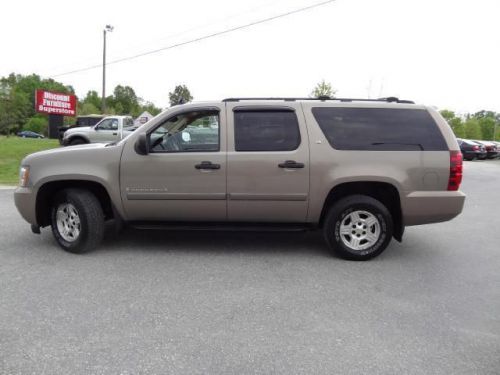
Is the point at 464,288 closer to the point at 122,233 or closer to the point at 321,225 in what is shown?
the point at 321,225

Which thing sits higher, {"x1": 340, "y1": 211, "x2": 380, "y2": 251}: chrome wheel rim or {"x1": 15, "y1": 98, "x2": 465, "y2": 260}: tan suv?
{"x1": 15, "y1": 98, "x2": 465, "y2": 260}: tan suv

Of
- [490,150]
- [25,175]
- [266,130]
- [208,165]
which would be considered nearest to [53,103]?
[25,175]

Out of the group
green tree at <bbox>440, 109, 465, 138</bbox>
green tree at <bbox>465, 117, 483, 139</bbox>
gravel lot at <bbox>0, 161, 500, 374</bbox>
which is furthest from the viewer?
green tree at <bbox>465, 117, 483, 139</bbox>

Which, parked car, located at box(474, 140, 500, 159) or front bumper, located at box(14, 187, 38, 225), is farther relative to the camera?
parked car, located at box(474, 140, 500, 159)

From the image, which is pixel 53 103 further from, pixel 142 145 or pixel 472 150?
pixel 142 145

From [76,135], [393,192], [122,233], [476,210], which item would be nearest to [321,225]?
[393,192]

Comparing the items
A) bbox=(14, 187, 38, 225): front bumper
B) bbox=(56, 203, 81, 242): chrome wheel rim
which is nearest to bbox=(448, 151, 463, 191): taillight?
bbox=(56, 203, 81, 242): chrome wheel rim

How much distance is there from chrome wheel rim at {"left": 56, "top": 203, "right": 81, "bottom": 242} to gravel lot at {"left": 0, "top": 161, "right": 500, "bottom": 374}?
226 mm

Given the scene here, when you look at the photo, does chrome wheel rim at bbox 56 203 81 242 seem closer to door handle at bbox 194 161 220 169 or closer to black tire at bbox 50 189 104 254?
black tire at bbox 50 189 104 254

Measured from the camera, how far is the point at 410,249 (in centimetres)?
505

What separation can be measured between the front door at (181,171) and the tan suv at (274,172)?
0.04 ft

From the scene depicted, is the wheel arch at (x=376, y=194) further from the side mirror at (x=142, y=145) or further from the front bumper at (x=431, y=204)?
the side mirror at (x=142, y=145)

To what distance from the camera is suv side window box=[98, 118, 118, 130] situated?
1666 centimetres

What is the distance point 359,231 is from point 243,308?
1.87m
